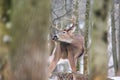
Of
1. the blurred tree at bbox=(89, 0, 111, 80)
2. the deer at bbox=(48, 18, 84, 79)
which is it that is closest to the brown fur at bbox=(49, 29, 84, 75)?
the deer at bbox=(48, 18, 84, 79)

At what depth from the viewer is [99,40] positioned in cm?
471

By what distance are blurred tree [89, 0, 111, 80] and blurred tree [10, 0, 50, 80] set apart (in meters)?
0.98

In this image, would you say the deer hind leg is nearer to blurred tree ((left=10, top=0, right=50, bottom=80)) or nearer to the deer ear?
the deer ear

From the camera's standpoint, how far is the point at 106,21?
4.68 m

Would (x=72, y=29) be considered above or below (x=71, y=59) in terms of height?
above

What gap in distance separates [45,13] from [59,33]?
35.0ft

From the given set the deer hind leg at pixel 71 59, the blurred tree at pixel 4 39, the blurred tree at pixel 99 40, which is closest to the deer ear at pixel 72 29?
the deer hind leg at pixel 71 59

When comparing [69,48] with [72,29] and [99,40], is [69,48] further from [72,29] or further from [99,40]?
[99,40]

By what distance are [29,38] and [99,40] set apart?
116 centimetres

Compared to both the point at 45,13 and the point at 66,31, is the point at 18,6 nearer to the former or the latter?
the point at 45,13

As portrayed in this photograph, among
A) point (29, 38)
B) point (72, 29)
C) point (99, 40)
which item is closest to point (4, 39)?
point (29, 38)

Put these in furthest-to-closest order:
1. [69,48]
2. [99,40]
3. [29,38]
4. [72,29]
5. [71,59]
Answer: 1. [69,48]
2. [71,59]
3. [72,29]
4. [99,40]
5. [29,38]

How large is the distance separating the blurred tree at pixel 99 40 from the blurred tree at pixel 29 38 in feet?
3.22

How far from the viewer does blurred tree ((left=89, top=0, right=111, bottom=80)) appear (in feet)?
15.3
